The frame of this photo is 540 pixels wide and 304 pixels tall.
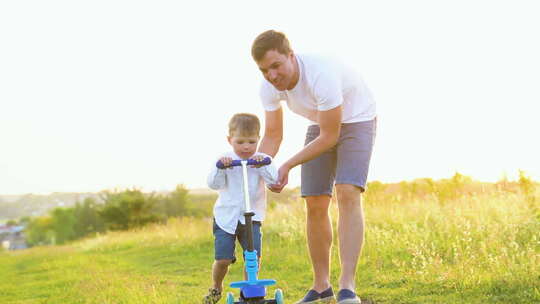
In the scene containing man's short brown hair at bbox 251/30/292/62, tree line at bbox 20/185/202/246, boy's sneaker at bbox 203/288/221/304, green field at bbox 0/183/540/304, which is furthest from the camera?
tree line at bbox 20/185/202/246

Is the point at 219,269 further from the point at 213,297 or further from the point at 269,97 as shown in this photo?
the point at 269,97

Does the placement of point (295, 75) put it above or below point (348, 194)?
above

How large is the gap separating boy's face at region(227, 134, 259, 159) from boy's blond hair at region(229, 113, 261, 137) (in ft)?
0.10

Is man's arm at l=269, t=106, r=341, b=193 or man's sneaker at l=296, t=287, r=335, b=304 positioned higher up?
man's arm at l=269, t=106, r=341, b=193

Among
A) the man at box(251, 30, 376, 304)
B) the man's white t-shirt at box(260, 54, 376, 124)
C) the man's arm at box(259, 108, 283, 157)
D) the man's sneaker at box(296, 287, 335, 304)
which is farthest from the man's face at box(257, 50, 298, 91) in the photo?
the man's sneaker at box(296, 287, 335, 304)

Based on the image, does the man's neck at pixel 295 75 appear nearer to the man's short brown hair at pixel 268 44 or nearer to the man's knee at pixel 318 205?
the man's short brown hair at pixel 268 44

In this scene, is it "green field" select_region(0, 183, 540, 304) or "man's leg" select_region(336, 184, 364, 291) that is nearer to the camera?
"man's leg" select_region(336, 184, 364, 291)

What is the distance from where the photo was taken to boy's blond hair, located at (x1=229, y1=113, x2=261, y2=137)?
16.0ft

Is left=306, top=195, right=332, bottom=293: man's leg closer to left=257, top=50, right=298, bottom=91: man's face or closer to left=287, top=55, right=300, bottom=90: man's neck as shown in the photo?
left=287, top=55, right=300, bottom=90: man's neck

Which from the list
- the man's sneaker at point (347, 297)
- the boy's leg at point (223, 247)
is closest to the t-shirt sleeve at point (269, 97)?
the boy's leg at point (223, 247)

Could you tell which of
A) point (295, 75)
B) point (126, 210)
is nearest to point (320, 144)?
point (295, 75)

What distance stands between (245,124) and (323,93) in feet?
2.15

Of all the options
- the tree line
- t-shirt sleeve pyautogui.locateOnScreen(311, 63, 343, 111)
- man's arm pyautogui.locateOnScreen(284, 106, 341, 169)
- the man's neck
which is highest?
the man's neck

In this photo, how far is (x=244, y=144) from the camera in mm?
4898
